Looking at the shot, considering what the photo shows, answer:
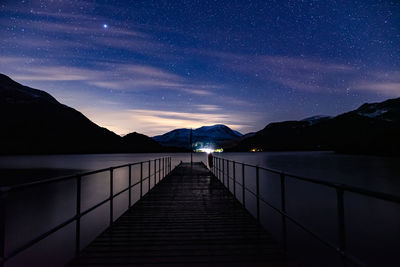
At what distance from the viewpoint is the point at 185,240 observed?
3.69 meters

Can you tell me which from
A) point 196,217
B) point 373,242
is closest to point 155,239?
point 196,217

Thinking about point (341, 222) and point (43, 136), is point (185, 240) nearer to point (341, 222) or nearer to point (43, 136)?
point (341, 222)

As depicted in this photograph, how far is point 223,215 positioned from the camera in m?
5.13

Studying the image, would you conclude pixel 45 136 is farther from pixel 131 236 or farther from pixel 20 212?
pixel 131 236

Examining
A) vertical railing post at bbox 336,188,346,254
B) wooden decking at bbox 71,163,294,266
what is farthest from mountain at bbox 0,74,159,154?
vertical railing post at bbox 336,188,346,254

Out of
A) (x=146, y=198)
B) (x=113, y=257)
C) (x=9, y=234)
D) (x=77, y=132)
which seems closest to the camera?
(x=113, y=257)

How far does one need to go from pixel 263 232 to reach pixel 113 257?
229 centimetres

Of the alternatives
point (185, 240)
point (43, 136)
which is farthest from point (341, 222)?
point (43, 136)

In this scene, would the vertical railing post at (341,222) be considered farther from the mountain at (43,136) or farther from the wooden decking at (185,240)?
the mountain at (43,136)

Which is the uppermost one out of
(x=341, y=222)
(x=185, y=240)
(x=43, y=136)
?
(x=43, y=136)

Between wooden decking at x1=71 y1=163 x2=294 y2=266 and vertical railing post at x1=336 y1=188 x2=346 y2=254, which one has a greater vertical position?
vertical railing post at x1=336 y1=188 x2=346 y2=254

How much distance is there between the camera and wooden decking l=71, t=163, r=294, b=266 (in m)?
2.99

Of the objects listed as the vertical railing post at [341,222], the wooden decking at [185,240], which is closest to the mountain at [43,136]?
the wooden decking at [185,240]

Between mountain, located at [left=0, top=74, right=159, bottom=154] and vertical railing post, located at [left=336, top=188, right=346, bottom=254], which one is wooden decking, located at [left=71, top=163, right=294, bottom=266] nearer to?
vertical railing post, located at [left=336, top=188, right=346, bottom=254]
